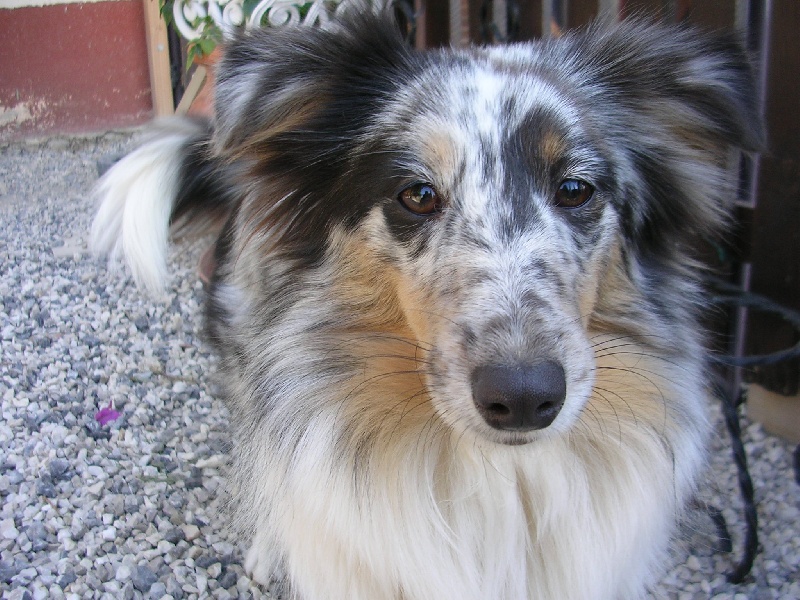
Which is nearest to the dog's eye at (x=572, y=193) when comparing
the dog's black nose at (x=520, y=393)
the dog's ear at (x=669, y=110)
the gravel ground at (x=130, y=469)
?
the dog's ear at (x=669, y=110)

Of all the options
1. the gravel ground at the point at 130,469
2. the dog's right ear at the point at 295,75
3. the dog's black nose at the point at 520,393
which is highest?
the dog's right ear at the point at 295,75

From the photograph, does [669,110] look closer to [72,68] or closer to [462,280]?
[462,280]

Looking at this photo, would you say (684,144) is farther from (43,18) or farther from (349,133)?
(43,18)

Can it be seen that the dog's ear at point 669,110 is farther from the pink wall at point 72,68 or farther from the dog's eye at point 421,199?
the pink wall at point 72,68

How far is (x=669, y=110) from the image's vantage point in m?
1.86

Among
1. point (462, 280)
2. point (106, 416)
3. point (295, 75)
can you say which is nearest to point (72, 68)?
point (106, 416)

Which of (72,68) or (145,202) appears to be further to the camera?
(72,68)

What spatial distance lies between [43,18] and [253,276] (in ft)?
17.8

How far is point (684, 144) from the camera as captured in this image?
6.27 ft

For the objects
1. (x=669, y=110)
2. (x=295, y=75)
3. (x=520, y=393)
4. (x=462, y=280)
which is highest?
(x=295, y=75)

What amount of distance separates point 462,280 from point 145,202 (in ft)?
4.44

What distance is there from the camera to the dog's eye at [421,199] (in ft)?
5.34

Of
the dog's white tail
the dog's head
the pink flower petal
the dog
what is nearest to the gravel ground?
the pink flower petal

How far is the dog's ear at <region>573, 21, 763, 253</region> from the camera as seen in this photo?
1.81 meters
